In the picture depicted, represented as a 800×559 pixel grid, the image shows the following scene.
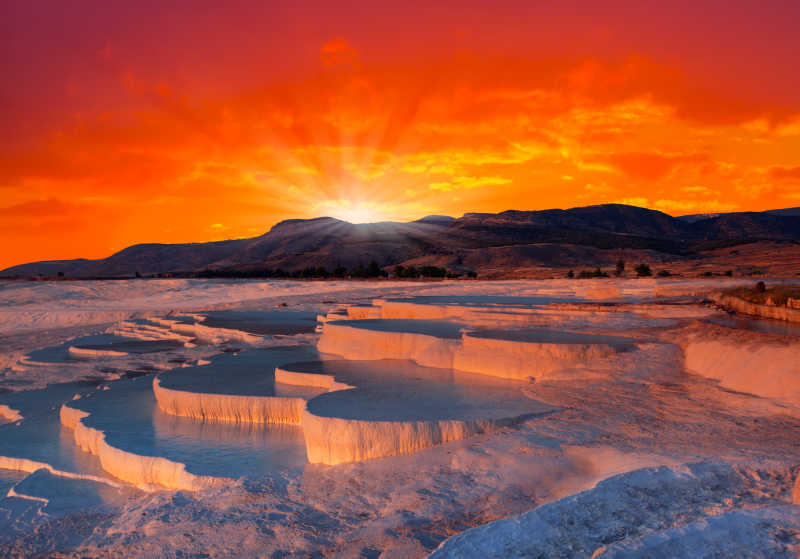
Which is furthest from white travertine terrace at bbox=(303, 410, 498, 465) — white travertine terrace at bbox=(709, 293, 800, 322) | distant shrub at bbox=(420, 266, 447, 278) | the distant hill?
the distant hill

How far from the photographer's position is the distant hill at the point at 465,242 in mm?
71062

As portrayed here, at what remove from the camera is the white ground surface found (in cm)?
368

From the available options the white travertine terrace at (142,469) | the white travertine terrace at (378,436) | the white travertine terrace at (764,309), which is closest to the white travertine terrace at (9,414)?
the white travertine terrace at (142,469)

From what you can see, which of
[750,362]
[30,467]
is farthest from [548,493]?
[30,467]

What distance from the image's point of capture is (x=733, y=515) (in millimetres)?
3742

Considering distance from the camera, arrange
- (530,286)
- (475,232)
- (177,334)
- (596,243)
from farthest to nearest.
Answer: (475,232)
(596,243)
(530,286)
(177,334)

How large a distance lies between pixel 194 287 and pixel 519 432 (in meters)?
34.3

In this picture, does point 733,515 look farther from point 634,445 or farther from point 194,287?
point 194,287

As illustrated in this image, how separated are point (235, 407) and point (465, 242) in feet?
301

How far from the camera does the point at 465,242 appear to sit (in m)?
98.1

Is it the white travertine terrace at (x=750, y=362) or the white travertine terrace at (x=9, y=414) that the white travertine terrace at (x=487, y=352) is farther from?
the white travertine terrace at (x=9, y=414)

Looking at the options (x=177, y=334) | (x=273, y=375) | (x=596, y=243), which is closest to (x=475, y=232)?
(x=596, y=243)

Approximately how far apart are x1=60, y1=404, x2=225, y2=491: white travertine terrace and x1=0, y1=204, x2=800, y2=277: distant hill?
58444 mm

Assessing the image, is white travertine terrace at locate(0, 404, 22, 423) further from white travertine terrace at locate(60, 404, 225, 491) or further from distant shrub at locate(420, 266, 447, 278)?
distant shrub at locate(420, 266, 447, 278)
